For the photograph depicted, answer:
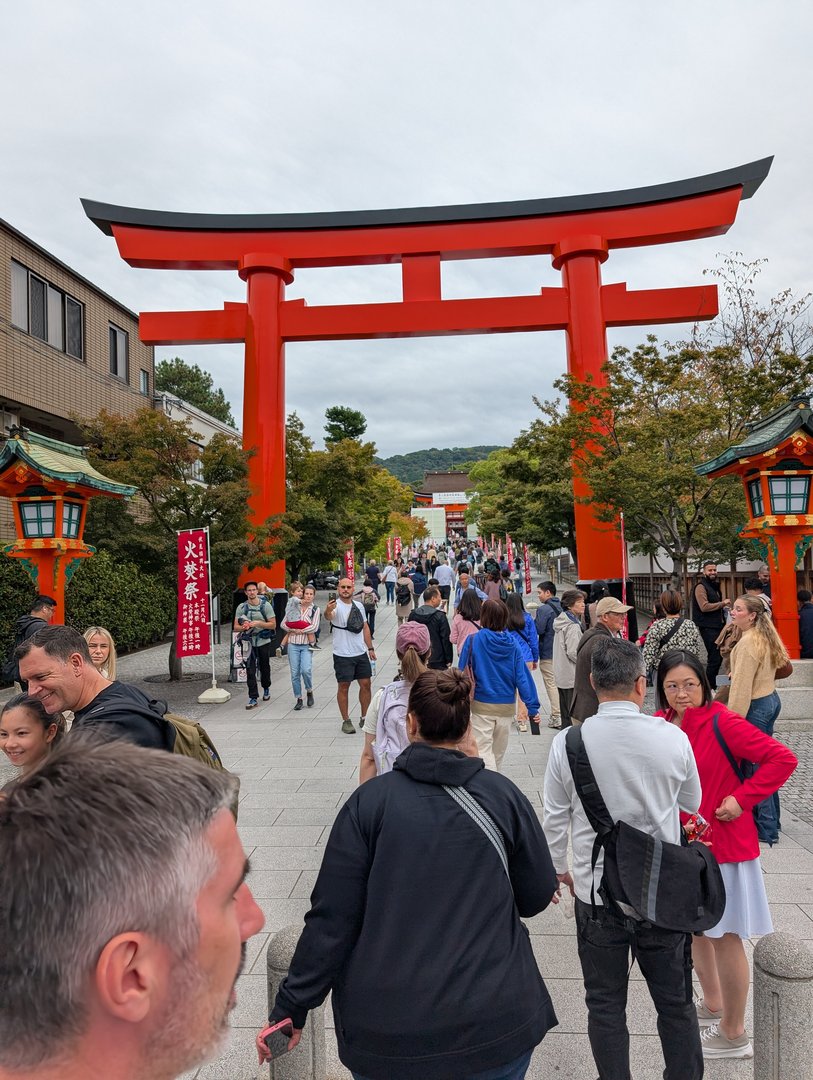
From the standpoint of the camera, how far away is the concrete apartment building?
550 inches

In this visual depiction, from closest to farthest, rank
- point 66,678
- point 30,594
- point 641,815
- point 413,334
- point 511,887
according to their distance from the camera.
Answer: point 511,887 < point 641,815 < point 66,678 < point 30,594 < point 413,334

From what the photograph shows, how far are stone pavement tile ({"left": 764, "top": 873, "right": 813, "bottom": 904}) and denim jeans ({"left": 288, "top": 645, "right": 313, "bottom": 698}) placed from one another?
6.44 m

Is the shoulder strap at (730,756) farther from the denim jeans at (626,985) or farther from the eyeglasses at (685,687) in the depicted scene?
the denim jeans at (626,985)

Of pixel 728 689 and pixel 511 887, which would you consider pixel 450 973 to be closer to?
pixel 511 887

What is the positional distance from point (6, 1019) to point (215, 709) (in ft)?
31.8

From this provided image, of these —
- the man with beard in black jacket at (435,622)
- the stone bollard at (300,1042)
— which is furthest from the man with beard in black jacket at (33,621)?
the stone bollard at (300,1042)

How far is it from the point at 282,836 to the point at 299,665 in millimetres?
4591

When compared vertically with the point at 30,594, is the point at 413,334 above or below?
above

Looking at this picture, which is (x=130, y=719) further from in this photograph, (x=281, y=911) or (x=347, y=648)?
(x=347, y=648)

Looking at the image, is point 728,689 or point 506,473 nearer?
point 728,689

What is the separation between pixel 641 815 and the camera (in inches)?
91.4

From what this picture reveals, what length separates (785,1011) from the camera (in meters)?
2.36

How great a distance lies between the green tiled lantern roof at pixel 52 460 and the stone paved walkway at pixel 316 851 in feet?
10.7

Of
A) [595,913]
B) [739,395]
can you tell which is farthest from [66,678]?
[739,395]
